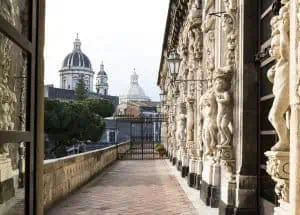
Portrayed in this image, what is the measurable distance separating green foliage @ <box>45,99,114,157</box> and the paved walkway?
107 ft

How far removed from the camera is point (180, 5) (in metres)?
17.8

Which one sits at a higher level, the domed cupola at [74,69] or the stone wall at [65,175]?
the domed cupola at [74,69]

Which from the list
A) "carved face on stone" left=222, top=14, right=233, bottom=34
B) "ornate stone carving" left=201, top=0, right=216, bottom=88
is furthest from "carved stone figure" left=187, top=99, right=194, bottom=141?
"carved face on stone" left=222, top=14, right=233, bottom=34

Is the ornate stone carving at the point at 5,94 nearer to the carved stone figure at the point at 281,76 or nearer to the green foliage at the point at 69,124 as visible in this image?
the carved stone figure at the point at 281,76

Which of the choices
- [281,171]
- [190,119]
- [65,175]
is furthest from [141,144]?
[281,171]

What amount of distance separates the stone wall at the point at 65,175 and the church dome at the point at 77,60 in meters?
99.5

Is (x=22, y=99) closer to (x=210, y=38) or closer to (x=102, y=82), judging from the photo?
(x=210, y=38)

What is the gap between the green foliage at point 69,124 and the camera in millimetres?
46188

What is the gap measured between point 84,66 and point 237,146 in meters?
109

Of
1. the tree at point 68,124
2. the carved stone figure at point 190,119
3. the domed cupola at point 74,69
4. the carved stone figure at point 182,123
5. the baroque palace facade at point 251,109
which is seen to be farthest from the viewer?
the domed cupola at point 74,69

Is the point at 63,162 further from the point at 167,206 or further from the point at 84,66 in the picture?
the point at 84,66

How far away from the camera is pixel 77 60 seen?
114 meters

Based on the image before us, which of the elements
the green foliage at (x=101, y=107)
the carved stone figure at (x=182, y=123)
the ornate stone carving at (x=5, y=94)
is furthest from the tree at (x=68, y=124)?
the ornate stone carving at (x=5, y=94)

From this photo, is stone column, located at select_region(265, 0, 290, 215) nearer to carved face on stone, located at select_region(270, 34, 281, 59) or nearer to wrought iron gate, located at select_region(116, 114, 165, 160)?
carved face on stone, located at select_region(270, 34, 281, 59)
